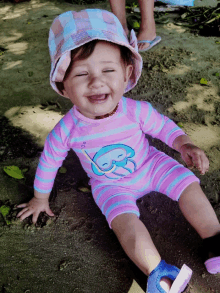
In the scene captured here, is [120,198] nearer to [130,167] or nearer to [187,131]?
[130,167]

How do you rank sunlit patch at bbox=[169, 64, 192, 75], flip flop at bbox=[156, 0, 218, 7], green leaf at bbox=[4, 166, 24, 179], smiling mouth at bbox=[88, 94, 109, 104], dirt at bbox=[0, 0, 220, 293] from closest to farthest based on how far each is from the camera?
smiling mouth at bbox=[88, 94, 109, 104] → dirt at bbox=[0, 0, 220, 293] → green leaf at bbox=[4, 166, 24, 179] → sunlit patch at bbox=[169, 64, 192, 75] → flip flop at bbox=[156, 0, 218, 7]

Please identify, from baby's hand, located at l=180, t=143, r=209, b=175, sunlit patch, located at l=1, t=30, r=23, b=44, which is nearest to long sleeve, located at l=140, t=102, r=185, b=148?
baby's hand, located at l=180, t=143, r=209, b=175

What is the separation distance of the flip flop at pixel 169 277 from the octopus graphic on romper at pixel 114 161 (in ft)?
1.68

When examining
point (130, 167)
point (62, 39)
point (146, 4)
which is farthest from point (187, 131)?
point (146, 4)

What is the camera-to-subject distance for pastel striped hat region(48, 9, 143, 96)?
1191mm

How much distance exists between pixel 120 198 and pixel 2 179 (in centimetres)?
90

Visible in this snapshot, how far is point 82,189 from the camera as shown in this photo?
71.1 inches

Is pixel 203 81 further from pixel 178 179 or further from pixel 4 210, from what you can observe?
pixel 4 210

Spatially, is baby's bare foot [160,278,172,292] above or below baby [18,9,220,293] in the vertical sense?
below

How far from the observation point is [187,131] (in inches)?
85.0

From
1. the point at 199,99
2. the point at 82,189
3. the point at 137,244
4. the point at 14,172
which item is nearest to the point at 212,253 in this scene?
the point at 137,244

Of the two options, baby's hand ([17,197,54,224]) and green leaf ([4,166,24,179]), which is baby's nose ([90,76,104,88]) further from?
green leaf ([4,166,24,179])

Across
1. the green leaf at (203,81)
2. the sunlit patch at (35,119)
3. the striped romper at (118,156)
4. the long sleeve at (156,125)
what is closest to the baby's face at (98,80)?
the striped romper at (118,156)

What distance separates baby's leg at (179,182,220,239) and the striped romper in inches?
1.6
